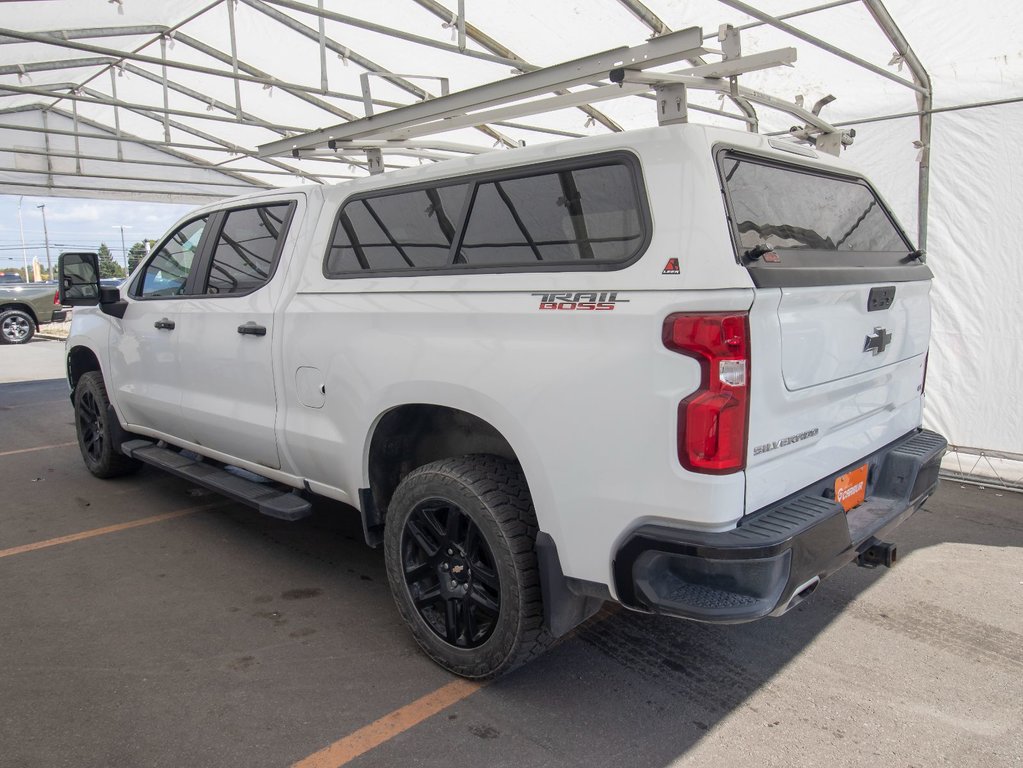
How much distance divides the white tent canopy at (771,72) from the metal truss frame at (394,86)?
0.04m

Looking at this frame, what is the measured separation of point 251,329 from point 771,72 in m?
5.12

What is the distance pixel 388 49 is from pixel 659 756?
759cm

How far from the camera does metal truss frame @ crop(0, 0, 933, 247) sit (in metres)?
2.81

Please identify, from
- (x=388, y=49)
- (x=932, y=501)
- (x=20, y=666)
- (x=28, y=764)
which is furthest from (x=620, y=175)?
(x=388, y=49)

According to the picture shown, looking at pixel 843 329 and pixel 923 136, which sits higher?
pixel 923 136

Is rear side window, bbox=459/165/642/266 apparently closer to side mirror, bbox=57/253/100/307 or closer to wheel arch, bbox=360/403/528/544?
wheel arch, bbox=360/403/528/544

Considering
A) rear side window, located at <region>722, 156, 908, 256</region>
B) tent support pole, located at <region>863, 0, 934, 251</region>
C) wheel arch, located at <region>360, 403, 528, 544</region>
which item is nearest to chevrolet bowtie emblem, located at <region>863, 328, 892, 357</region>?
rear side window, located at <region>722, 156, 908, 256</region>

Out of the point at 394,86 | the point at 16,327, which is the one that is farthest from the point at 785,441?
the point at 16,327

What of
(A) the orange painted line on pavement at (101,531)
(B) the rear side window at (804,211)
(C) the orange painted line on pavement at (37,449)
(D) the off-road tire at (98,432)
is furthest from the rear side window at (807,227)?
(C) the orange painted line on pavement at (37,449)

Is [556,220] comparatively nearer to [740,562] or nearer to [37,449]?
[740,562]

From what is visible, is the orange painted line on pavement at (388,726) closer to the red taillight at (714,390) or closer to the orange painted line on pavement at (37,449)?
the red taillight at (714,390)

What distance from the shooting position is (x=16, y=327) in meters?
16.2

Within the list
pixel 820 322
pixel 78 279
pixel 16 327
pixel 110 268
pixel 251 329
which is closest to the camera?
pixel 820 322

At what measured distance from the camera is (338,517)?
5.00 m
